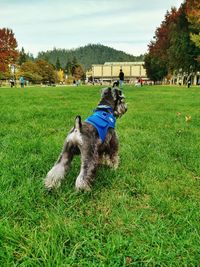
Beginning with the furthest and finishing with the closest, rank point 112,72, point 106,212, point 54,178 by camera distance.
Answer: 1. point 112,72
2. point 54,178
3. point 106,212

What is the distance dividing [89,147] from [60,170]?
441mm

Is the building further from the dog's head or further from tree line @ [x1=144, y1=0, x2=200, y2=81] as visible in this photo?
the dog's head

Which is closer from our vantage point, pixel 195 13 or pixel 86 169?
pixel 86 169

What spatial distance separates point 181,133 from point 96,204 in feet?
16.0

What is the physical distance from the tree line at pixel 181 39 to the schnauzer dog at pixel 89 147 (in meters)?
37.4

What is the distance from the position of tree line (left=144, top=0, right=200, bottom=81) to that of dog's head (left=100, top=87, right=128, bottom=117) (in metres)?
36.9

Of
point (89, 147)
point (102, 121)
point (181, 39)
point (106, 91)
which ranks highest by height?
point (181, 39)

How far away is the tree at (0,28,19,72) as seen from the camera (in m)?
67.1

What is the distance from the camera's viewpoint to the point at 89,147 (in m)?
3.96

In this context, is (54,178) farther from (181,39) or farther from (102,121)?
(181,39)

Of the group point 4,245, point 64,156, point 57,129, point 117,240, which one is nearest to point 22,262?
point 4,245

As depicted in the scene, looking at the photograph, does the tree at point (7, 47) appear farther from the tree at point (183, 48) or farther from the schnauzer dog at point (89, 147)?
the schnauzer dog at point (89, 147)

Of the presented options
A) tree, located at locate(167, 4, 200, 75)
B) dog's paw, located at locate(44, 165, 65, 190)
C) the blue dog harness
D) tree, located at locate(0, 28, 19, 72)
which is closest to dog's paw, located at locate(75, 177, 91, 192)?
dog's paw, located at locate(44, 165, 65, 190)

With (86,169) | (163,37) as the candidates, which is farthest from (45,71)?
(86,169)
